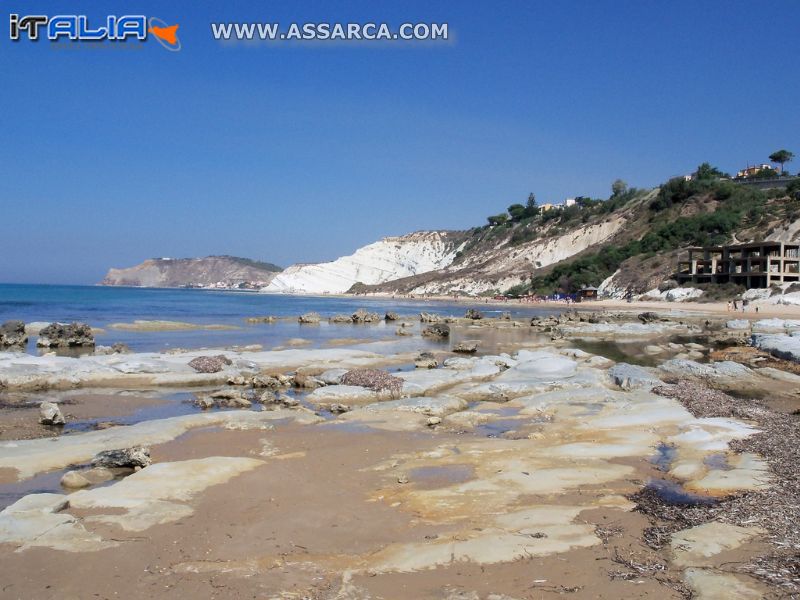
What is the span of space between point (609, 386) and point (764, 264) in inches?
2253

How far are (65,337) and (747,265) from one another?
65645mm

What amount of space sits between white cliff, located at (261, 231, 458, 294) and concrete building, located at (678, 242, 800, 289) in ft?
288

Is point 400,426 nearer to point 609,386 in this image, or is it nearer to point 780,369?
point 609,386

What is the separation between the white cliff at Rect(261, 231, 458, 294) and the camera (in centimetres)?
16262

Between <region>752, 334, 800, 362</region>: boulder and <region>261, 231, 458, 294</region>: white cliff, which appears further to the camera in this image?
<region>261, 231, 458, 294</region>: white cliff

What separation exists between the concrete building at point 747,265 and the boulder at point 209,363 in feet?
198

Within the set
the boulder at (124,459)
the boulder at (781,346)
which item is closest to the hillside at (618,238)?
the boulder at (781,346)

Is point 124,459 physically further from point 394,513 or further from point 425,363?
point 425,363

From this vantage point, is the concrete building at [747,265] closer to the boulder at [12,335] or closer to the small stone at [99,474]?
the boulder at [12,335]

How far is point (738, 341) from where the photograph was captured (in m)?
32.5

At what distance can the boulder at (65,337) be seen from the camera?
99.5 feet

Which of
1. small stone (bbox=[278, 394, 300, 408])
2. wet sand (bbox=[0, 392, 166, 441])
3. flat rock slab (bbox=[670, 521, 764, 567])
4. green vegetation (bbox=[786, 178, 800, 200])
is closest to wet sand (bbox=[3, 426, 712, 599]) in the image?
flat rock slab (bbox=[670, 521, 764, 567])

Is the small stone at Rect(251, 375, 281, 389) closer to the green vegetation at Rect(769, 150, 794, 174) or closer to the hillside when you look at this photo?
the hillside

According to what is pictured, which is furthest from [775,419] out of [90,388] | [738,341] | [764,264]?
[764,264]
